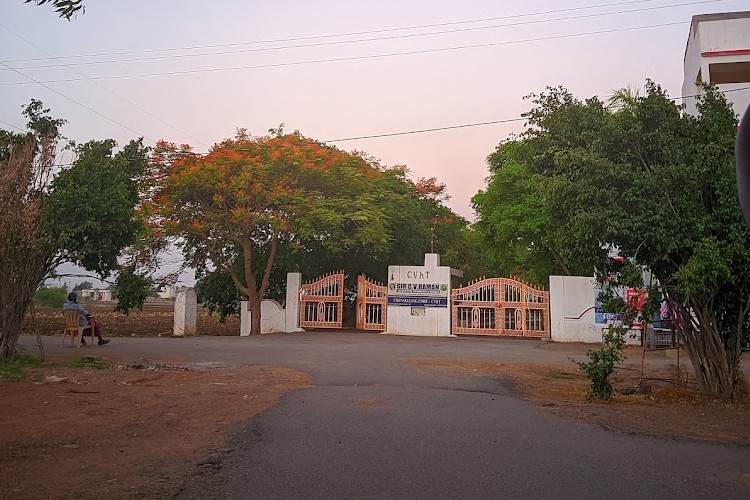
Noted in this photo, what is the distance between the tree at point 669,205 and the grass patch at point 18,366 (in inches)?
356

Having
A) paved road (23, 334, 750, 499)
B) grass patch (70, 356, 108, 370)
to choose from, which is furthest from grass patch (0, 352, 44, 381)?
paved road (23, 334, 750, 499)

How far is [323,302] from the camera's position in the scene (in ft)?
75.9

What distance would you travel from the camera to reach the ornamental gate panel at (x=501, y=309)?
2155 centimetres

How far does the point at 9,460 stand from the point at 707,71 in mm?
26622

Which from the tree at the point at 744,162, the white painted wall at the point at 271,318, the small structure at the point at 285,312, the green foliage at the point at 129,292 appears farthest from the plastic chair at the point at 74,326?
the tree at the point at 744,162

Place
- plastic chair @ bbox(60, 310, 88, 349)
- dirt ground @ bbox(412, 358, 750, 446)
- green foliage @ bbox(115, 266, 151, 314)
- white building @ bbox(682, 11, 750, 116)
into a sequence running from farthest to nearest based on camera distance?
1. white building @ bbox(682, 11, 750, 116)
2. green foliage @ bbox(115, 266, 151, 314)
3. plastic chair @ bbox(60, 310, 88, 349)
4. dirt ground @ bbox(412, 358, 750, 446)

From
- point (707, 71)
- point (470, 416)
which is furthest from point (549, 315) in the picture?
point (470, 416)

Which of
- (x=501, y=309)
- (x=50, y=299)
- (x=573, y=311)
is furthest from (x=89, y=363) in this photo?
(x=50, y=299)

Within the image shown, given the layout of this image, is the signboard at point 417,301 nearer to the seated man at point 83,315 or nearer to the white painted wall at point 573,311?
the white painted wall at point 573,311

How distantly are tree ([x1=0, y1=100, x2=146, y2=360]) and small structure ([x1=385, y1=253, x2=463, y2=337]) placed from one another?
9.66 meters

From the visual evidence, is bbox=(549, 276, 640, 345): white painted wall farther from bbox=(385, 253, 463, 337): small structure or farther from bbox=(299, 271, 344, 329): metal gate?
bbox=(299, 271, 344, 329): metal gate

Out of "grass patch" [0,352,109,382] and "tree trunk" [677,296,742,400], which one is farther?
"grass patch" [0,352,109,382]

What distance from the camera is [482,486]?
195 inches

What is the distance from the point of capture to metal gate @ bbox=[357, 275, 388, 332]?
22.9 m
